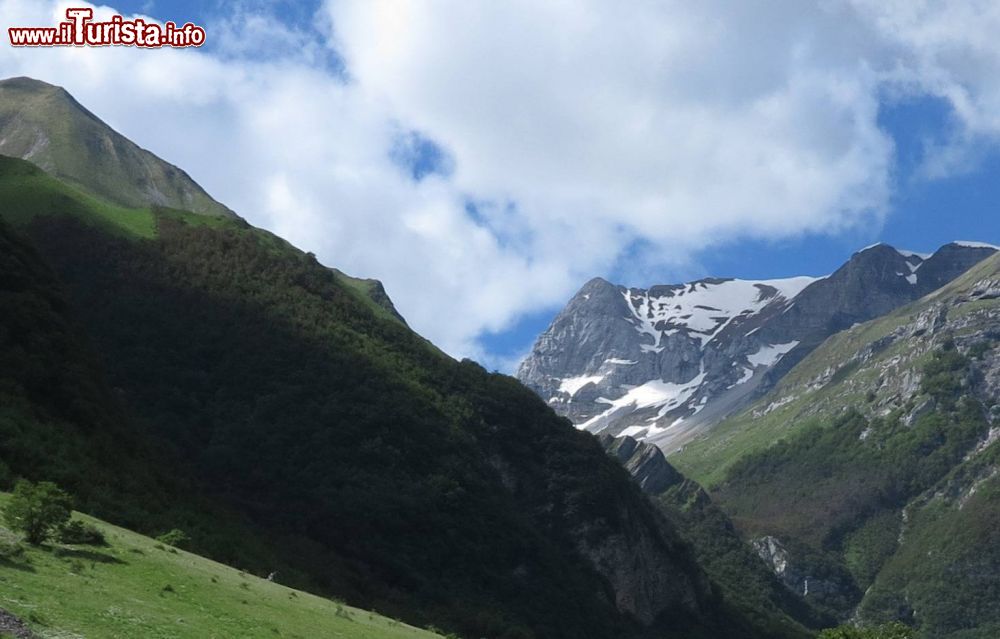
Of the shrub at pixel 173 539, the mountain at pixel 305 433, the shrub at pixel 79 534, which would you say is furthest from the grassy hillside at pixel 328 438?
the shrub at pixel 79 534

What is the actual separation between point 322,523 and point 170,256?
6529 cm

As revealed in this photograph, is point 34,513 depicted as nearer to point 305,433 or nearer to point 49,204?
point 305,433

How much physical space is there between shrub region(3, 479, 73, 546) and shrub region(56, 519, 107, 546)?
1.00m

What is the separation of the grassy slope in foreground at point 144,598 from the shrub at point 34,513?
64cm

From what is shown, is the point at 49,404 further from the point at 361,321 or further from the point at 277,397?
the point at 361,321

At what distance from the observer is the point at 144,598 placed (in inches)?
1388

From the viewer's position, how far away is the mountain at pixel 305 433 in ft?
255

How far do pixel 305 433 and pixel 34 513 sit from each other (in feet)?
342

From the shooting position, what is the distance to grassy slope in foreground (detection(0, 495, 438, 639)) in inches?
1182

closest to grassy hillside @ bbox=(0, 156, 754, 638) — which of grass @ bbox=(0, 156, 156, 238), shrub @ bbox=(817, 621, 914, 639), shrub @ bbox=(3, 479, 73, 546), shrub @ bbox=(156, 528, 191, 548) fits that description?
grass @ bbox=(0, 156, 156, 238)

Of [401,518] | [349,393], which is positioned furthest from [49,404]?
[349,393]

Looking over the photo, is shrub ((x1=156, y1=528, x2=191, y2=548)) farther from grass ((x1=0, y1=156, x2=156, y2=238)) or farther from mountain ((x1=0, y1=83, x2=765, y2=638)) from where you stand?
grass ((x1=0, y1=156, x2=156, y2=238))

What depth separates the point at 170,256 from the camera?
166875mm

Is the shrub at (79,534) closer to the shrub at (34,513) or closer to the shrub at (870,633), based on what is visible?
the shrub at (34,513)
